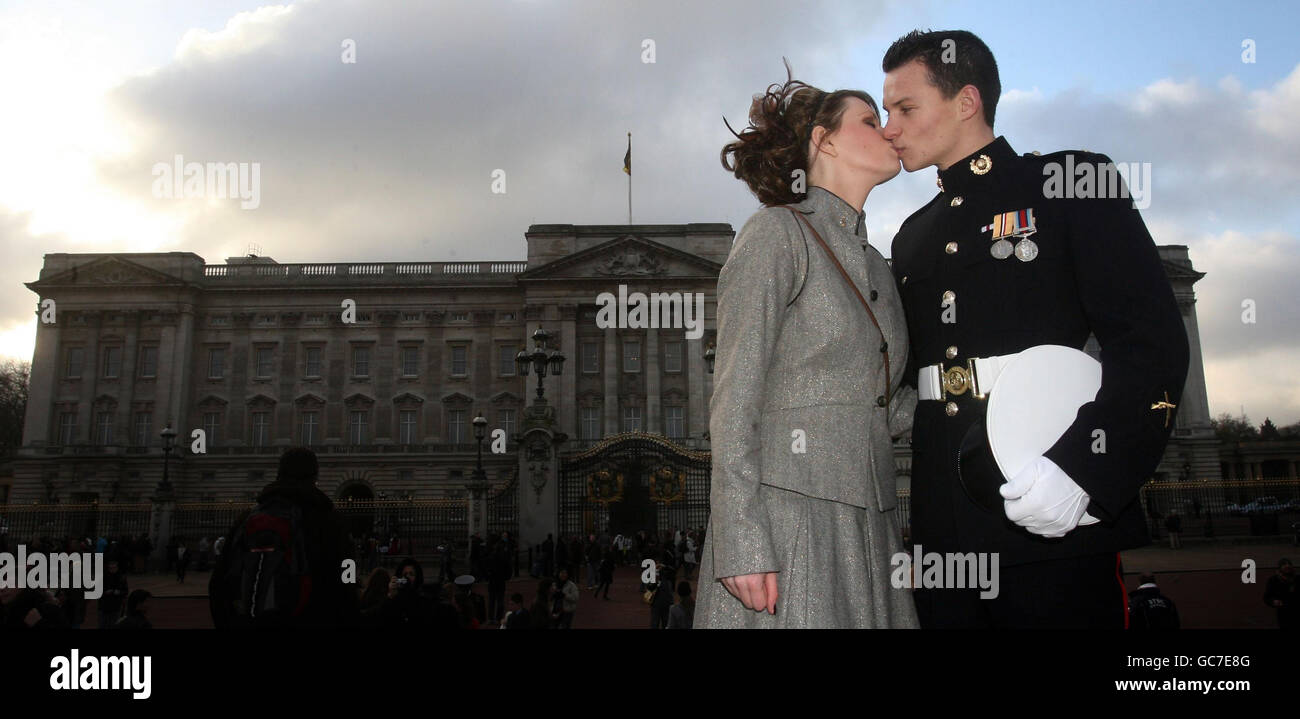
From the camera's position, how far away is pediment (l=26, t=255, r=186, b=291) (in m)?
51.9

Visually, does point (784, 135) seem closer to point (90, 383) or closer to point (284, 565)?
point (284, 565)

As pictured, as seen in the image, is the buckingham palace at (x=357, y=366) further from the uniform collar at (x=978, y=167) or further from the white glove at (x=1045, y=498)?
the white glove at (x=1045, y=498)

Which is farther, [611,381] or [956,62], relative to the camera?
[611,381]

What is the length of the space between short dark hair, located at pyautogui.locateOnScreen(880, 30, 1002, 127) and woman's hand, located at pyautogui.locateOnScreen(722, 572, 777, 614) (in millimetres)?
1664

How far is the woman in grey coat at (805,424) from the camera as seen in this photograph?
2441 millimetres

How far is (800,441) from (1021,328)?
737 mm

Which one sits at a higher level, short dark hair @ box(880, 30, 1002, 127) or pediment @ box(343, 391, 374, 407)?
pediment @ box(343, 391, 374, 407)

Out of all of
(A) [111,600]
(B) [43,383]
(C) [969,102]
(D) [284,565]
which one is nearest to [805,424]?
(C) [969,102]

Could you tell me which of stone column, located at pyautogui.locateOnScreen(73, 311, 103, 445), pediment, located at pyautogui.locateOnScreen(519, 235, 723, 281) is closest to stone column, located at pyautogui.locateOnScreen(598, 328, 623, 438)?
pediment, located at pyautogui.locateOnScreen(519, 235, 723, 281)

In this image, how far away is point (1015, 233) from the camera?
2.71 m

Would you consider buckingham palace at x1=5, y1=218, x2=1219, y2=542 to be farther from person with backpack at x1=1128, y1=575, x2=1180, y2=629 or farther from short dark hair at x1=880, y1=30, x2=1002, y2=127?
short dark hair at x1=880, y1=30, x2=1002, y2=127

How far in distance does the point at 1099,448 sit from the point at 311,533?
3567 mm

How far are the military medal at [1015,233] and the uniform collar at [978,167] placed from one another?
178mm
